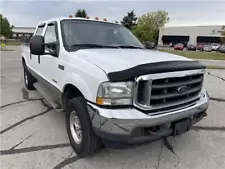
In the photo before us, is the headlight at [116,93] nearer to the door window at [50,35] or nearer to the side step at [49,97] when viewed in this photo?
the side step at [49,97]

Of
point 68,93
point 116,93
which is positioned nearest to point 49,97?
point 68,93

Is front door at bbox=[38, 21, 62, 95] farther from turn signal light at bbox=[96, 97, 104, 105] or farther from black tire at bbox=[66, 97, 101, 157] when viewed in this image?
turn signal light at bbox=[96, 97, 104, 105]

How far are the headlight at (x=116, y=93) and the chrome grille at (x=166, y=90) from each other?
0.09 metres

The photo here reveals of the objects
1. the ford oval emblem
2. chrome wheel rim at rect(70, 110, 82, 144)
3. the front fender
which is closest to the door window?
the front fender

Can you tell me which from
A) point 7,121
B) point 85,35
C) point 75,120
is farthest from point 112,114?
point 7,121

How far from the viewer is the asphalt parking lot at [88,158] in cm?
281

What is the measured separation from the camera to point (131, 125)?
228 cm

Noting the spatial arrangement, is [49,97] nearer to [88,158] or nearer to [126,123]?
[88,158]

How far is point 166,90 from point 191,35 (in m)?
70.3

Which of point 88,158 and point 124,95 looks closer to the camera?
point 124,95

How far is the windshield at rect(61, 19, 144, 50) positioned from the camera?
349 centimetres

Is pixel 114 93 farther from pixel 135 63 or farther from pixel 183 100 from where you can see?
pixel 183 100

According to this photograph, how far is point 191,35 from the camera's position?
66812mm

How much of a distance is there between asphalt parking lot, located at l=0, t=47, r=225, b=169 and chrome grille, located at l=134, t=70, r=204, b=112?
0.81m
